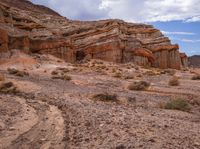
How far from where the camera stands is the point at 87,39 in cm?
5850

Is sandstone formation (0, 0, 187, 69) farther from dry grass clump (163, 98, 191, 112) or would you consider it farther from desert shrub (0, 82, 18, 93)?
dry grass clump (163, 98, 191, 112)

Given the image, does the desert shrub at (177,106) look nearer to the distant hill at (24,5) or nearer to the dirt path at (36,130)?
the dirt path at (36,130)

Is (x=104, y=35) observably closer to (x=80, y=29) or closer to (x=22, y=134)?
(x=80, y=29)

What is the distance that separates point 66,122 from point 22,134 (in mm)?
1888

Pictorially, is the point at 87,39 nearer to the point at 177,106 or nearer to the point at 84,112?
the point at 177,106

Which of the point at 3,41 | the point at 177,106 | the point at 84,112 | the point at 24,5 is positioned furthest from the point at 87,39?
the point at 84,112

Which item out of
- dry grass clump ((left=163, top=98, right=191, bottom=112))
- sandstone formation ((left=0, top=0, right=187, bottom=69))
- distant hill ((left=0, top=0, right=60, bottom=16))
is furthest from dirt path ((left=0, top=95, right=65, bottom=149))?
distant hill ((left=0, top=0, right=60, bottom=16))

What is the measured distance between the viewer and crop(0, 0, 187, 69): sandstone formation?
50.8m

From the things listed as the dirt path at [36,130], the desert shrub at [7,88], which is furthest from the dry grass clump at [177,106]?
the desert shrub at [7,88]

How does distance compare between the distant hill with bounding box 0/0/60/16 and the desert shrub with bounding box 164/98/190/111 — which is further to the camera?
the distant hill with bounding box 0/0/60/16

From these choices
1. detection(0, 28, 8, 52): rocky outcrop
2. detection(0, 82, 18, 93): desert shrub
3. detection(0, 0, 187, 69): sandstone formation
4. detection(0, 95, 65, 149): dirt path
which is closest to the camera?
detection(0, 95, 65, 149): dirt path

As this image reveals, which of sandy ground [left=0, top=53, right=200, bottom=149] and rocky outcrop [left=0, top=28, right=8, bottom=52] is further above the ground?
rocky outcrop [left=0, top=28, right=8, bottom=52]

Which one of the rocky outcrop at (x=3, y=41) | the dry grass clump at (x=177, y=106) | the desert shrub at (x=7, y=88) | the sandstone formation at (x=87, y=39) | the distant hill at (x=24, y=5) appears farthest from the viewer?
the distant hill at (x=24, y=5)

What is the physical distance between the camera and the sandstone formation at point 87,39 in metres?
50.8
